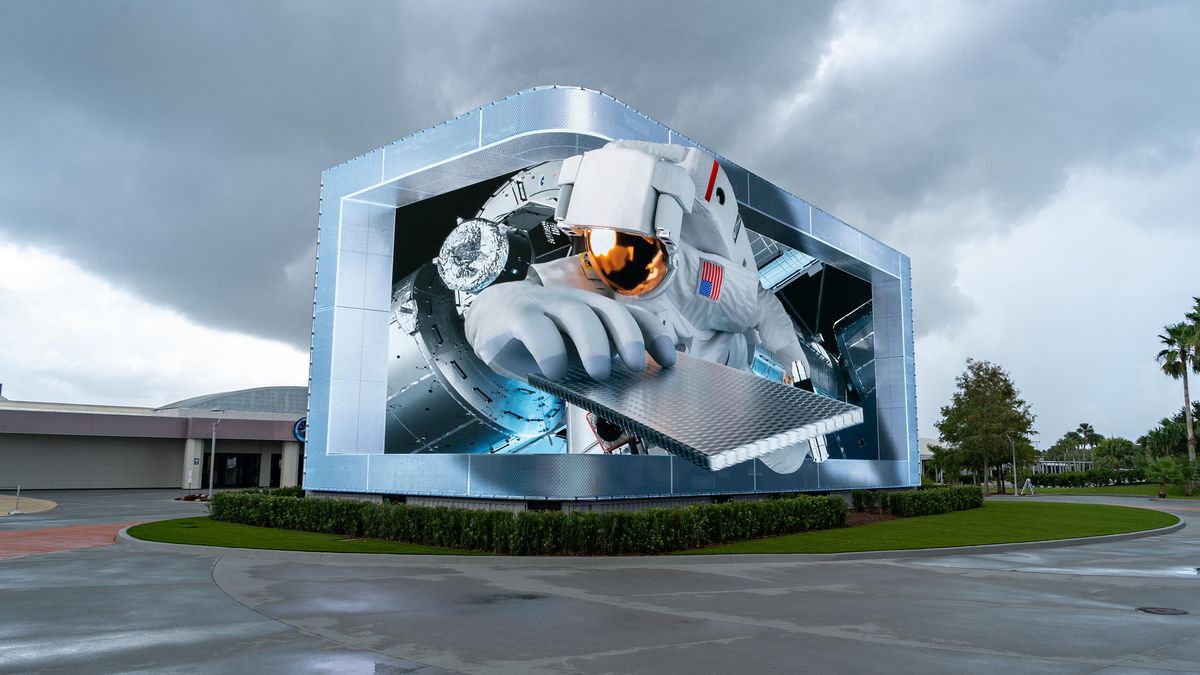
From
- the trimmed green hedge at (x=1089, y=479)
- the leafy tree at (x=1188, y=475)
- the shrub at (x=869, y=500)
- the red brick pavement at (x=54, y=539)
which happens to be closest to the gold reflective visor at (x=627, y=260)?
the red brick pavement at (x=54, y=539)

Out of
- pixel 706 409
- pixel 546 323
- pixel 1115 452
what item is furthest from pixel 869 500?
pixel 1115 452

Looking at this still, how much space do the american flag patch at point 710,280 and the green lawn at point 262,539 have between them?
9893mm

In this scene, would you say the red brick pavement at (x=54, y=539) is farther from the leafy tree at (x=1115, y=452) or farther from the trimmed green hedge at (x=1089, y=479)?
the leafy tree at (x=1115, y=452)

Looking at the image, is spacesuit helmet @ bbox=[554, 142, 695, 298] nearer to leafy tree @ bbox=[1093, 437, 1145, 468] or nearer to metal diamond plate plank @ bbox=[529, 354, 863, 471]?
metal diamond plate plank @ bbox=[529, 354, 863, 471]

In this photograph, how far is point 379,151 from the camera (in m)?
24.6

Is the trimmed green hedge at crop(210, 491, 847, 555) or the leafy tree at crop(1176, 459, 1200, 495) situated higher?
the leafy tree at crop(1176, 459, 1200, 495)

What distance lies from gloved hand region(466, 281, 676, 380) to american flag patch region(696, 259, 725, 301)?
331 centimetres

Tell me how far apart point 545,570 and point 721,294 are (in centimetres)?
1116

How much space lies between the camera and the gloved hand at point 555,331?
704 inches

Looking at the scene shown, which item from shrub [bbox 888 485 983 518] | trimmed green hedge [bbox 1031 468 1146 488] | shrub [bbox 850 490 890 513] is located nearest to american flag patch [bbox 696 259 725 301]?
shrub [bbox 850 490 890 513]

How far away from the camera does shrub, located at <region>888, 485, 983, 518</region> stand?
28.8 m

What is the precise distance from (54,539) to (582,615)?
15.6 metres

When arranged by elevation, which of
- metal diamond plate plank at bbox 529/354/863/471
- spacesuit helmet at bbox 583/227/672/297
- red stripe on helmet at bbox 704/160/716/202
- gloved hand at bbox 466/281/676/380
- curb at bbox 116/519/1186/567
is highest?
red stripe on helmet at bbox 704/160/716/202

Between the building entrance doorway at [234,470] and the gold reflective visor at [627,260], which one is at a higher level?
the gold reflective visor at [627,260]
